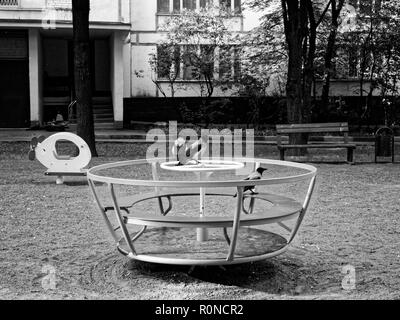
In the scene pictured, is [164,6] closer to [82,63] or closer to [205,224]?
[82,63]

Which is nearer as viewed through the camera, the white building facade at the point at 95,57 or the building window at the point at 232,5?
the white building facade at the point at 95,57

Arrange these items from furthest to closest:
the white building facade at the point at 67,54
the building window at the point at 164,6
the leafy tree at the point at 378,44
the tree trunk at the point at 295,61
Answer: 1. the building window at the point at 164,6
2. the leafy tree at the point at 378,44
3. the white building facade at the point at 67,54
4. the tree trunk at the point at 295,61

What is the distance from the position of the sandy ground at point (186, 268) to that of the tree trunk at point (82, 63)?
20.5ft

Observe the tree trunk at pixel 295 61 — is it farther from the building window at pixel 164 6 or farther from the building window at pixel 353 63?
the building window at pixel 164 6

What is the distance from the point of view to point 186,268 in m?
5.71

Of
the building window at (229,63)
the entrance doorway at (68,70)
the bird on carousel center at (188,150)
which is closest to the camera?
the bird on carousel center at (188,150)

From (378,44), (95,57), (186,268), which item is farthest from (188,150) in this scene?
(95,57)

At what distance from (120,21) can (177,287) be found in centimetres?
2247

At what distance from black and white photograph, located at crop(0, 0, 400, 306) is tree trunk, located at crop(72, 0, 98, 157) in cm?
4

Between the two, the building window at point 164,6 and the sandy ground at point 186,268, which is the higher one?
the building window at point 164,6

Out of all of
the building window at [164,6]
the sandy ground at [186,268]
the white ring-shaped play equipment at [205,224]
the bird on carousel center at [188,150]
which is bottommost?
the sandy ground at [186,268]

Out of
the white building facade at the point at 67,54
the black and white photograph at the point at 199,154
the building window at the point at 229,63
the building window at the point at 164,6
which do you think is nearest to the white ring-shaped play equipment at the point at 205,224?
the black and white photograph at the point at 199,154

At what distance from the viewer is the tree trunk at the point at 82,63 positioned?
16052 mm

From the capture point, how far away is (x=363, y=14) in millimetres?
26422
